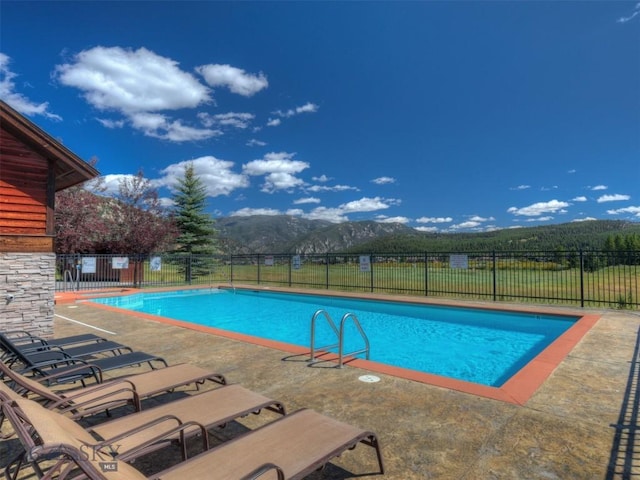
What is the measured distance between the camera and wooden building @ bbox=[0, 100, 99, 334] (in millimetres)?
6043

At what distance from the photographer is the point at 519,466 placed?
2.39 metres

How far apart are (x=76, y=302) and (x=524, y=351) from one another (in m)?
12.4

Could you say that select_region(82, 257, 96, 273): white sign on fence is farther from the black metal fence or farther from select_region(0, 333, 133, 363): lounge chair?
select_region(0, 333, 133, 363): lounge chair

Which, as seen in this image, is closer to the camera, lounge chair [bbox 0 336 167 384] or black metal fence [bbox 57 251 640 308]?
lounge chair [bbox 0 336 167 384]

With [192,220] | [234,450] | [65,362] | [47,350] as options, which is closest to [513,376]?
[234,450]

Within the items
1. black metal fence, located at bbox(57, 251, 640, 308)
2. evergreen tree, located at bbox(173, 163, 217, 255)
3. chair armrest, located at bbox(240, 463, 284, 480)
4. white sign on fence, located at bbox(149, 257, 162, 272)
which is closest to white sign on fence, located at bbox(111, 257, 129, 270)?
black metal fence, located at bbox(57, 251, 640, 308)

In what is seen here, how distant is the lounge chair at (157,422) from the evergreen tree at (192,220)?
924 inches

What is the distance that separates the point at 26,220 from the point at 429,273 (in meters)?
12.4

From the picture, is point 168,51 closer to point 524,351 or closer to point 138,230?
point 138,230

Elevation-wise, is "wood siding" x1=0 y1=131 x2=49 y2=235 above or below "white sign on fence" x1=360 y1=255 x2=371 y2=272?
above

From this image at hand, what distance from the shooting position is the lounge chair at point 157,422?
166cm

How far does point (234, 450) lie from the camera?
1943 millimetres

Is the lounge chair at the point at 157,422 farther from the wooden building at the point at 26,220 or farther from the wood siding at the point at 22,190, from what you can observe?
the wood siding at the point at 22,190

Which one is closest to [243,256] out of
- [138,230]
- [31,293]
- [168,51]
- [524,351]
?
[138,230]
